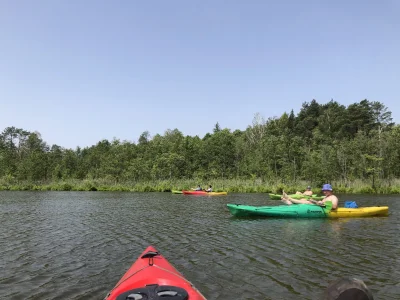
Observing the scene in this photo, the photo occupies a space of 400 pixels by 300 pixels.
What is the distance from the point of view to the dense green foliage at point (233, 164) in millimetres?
38125

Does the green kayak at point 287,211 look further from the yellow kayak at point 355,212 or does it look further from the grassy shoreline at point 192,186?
the grassy shoreline at point 192,186

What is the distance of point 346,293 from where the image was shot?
2.40 metres

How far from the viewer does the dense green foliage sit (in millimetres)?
38125

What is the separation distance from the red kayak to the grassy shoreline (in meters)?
31.5

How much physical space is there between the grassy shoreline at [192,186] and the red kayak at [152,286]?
31.5 m

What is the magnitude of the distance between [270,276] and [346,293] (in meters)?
5.14

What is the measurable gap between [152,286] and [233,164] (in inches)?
1808

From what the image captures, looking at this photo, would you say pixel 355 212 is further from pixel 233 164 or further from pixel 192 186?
pixel 233 164

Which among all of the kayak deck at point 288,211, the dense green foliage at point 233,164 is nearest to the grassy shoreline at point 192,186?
the dense green foliage at point 233,164

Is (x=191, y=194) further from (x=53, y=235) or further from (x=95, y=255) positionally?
(x=95, y=255)

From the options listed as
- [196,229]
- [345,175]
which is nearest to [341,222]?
[196,229]

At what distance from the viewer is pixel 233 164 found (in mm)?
50062

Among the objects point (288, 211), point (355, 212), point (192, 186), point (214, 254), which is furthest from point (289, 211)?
point (192, 186)

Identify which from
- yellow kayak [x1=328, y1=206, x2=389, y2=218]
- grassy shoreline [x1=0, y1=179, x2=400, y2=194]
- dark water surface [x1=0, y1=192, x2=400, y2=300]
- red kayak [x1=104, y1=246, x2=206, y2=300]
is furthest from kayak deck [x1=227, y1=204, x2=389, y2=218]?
grassy shoreline [x1=0, y1=179, x2=400, y2=194]
